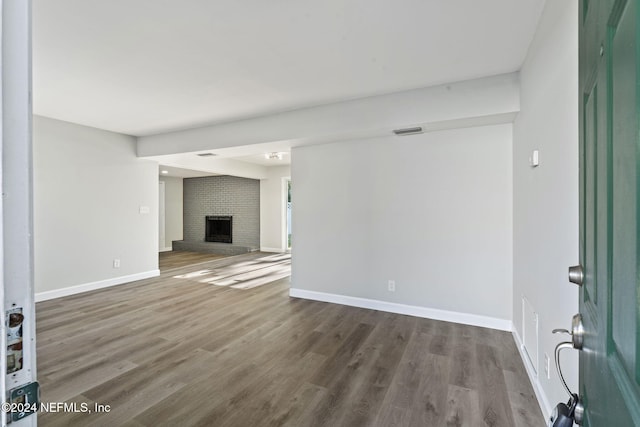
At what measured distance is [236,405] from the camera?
1.89 m

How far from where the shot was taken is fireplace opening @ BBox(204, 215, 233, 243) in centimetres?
890

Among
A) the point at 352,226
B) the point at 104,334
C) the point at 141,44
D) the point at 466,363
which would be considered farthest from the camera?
the point at 352,226

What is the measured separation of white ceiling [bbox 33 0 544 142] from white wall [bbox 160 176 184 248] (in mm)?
5696

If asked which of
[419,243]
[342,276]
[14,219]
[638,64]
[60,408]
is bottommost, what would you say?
[60,408]

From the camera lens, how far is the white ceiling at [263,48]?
187 centimetres

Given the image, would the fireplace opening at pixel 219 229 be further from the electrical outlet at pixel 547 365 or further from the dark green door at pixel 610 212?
the dark green door at pixel 610 212

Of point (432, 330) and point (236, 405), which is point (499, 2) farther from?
point (236, 405)

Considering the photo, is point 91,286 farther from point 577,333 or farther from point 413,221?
point 577,333

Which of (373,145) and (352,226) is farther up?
(373,145)

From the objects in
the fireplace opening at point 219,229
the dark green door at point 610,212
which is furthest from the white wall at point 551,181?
the fireplace opening at point 219,229

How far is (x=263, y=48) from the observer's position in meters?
2.30

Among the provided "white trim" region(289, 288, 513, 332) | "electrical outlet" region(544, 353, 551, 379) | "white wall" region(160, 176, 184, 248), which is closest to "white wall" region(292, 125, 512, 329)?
"white trim" region(289, 288, 513, 332)

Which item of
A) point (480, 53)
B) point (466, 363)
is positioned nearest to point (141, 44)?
point (480, 53)

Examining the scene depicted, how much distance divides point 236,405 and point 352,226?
2.41 metres
